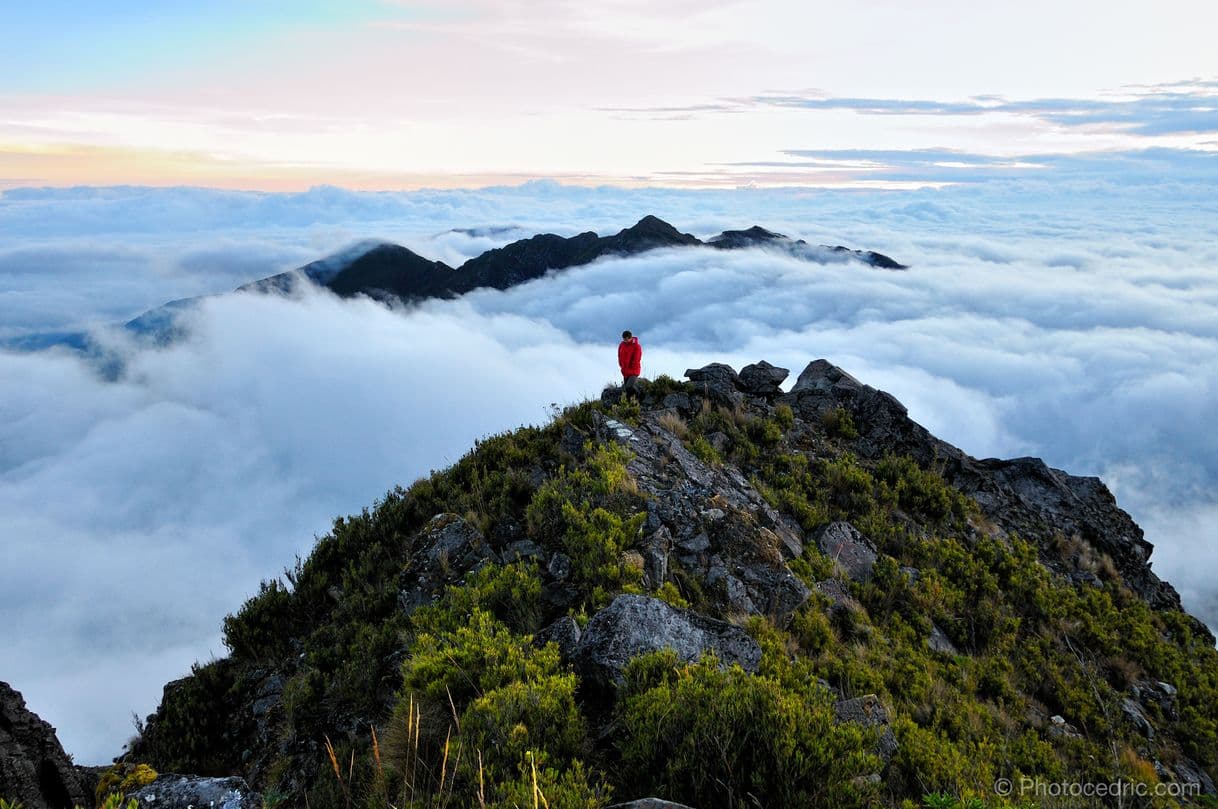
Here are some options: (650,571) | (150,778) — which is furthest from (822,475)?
(150,778)

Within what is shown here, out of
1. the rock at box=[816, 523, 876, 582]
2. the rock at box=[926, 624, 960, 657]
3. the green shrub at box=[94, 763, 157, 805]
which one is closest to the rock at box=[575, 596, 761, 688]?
the green shrub at box=[94, 763, 157, 805]

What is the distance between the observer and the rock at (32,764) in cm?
397

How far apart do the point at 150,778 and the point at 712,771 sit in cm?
384

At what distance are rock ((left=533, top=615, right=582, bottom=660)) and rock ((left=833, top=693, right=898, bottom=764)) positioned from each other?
2.47 meters

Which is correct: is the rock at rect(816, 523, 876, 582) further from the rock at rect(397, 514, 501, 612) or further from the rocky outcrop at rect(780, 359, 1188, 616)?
the rock at rect(397, 514, 501, 612)

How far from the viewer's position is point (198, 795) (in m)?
3.80

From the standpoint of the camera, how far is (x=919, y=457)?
14562 millimetres

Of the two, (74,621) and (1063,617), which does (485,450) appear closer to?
(1063,617)

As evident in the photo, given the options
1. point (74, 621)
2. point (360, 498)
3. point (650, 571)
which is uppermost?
point (650, 571)

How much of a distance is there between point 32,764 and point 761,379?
15012mm

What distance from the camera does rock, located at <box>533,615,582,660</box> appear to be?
5.71 meters

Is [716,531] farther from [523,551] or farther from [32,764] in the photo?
[32,764]

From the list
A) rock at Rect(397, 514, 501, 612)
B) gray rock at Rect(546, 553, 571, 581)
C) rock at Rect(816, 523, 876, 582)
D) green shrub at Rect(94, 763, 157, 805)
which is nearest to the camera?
green shrub at Rect(94, 763, 157, 805)

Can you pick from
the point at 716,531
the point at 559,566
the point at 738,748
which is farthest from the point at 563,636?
the point at 716,531
